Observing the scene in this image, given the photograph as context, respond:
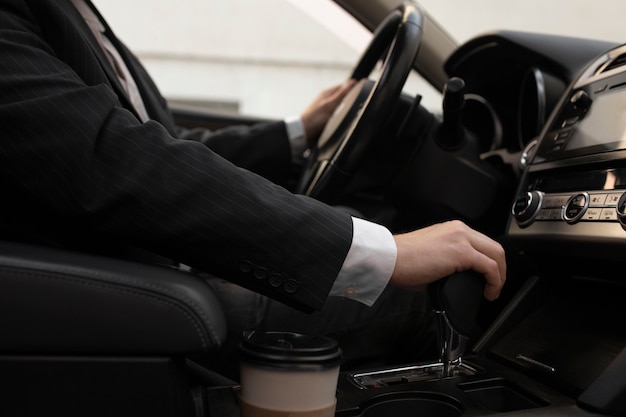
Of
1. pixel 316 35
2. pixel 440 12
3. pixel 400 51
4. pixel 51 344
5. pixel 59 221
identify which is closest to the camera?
pixel 51 344

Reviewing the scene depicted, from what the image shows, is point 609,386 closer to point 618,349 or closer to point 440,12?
point 618,349

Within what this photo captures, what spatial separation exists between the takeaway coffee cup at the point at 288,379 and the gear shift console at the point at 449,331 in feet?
0.61

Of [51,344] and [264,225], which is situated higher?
[264,225]

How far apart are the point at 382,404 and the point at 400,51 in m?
0.51

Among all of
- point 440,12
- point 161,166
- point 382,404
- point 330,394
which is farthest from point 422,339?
point 440,12

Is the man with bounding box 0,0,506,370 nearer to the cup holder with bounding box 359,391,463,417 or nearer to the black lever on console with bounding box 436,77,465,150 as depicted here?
the cup holder with bounding box 359,391,463,417

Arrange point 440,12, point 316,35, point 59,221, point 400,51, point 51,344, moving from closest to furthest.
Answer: point 51,344, point 59,221, point 400,51, point 440,12, point 316,35

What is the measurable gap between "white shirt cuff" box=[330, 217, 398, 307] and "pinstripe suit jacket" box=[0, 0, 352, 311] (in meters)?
0.02

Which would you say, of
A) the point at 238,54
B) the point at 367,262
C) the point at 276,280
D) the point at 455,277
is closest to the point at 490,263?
the point at 455,277

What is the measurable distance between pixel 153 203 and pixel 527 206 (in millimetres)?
555

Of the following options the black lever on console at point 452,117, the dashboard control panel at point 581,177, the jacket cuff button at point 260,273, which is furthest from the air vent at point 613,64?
the jacket cuff button at point 260,273

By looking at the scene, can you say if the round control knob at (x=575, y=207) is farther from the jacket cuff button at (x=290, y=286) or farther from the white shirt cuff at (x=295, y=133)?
the white shirt cuff at (x=295, y=133)

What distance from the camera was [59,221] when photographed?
0.66m

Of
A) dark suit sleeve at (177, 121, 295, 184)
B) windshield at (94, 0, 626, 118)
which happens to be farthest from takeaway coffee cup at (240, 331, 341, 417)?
windshield at (94, 0, 626, 118)
